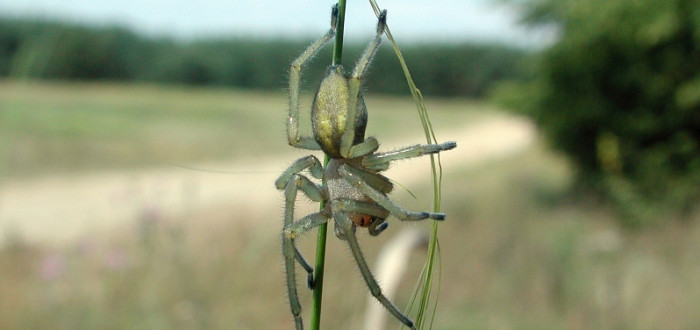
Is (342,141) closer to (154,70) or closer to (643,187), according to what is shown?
(643,187)

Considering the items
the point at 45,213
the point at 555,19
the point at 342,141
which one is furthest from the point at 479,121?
the point at 342,141

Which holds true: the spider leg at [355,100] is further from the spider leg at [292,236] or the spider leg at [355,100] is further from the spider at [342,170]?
the spider leg at [292,236]

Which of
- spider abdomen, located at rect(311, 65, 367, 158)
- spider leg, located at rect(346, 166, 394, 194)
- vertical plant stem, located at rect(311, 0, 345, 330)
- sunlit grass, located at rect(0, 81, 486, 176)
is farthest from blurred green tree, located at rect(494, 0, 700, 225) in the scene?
vertical plant stem, located at rect(311, 0, 345, 330)

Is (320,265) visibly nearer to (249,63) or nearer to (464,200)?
(464,200)

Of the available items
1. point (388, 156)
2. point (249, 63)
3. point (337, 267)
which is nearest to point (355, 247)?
point (388, 156)

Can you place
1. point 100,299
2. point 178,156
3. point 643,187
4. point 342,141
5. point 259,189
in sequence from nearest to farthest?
1. point 342,141
2. point 100,299
3. point 643,187
4. point 259,189
5. point 178,156

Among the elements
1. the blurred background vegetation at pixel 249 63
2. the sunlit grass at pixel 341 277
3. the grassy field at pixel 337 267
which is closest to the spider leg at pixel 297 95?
the grassy field at pixel 337 267

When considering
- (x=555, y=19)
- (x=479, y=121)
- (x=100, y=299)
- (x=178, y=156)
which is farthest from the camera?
(x=479, y=121)

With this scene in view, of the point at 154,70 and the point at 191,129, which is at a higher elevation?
the point at 154,70
